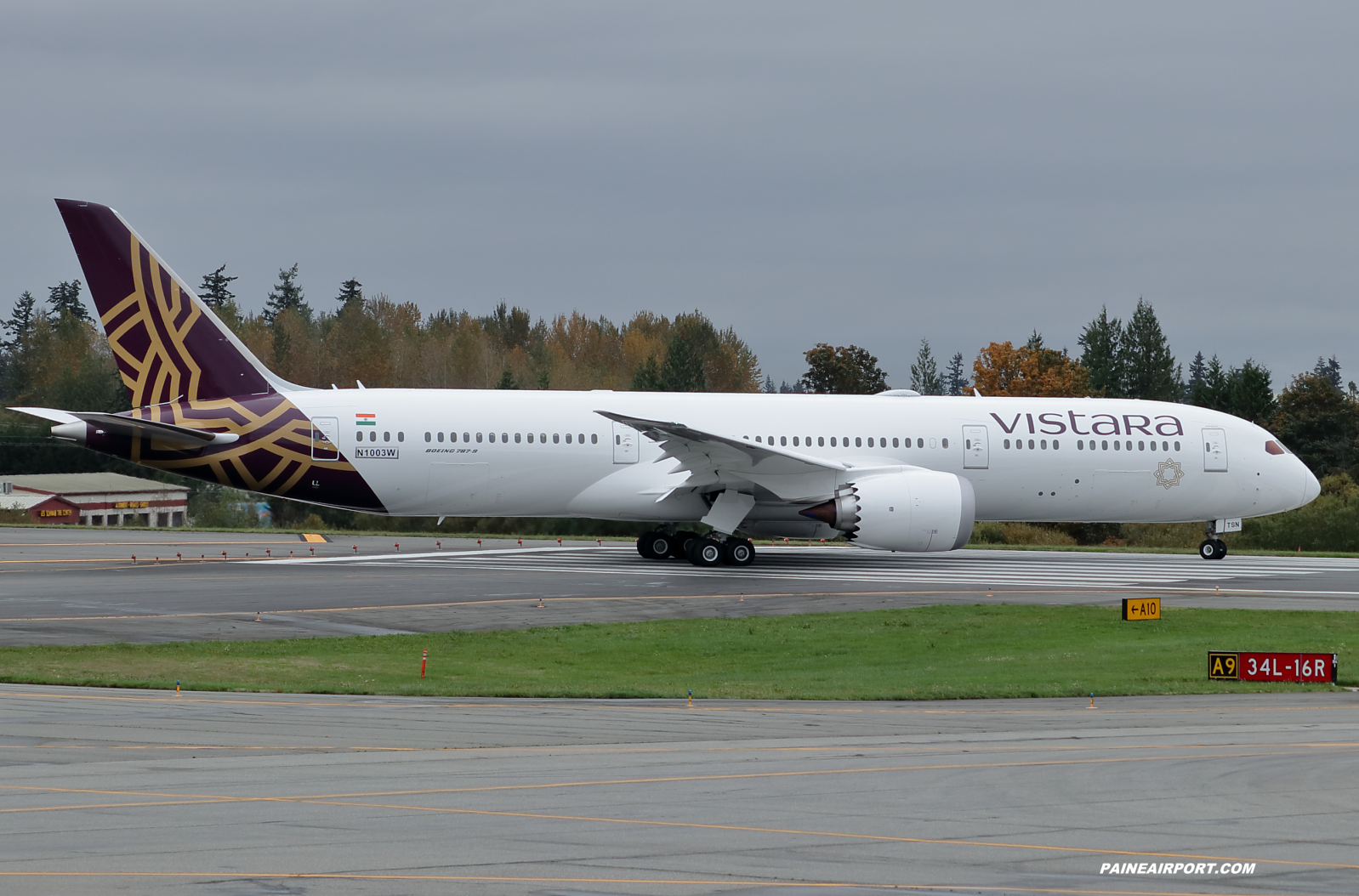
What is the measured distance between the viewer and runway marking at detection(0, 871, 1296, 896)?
691cm

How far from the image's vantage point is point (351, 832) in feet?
26.5

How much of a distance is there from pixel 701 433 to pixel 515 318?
8966 centimetres

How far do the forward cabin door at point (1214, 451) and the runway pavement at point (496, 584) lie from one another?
2366 millimetres

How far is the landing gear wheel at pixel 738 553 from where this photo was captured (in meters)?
29.4

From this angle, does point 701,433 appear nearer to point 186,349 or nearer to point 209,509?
point 186,349

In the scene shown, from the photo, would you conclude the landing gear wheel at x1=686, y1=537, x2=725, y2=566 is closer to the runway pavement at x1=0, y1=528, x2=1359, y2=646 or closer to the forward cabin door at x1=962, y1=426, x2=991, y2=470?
the runway pavement at x1=0, y1=528, x2=1359, y2=646

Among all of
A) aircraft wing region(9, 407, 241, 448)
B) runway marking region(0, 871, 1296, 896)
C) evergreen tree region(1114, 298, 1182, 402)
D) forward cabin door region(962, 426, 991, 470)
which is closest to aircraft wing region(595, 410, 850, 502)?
forward cabin door region(962, 426, 991, 470)

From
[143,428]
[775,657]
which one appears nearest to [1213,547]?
[775,657]

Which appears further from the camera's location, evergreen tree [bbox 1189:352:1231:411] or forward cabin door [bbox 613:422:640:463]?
evergreen tree [bbox 1189:352:1231:411]

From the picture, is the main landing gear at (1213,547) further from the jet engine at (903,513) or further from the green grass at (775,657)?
the green grass at (775,657)

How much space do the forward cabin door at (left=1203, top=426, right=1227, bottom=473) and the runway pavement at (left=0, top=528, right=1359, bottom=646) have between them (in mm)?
2366

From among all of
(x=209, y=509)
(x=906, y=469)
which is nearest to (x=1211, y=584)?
(x=906, y=469)

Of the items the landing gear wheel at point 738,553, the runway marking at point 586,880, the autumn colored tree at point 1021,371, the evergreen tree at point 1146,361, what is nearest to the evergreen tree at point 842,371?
the autumn colored tree at point 1021,371

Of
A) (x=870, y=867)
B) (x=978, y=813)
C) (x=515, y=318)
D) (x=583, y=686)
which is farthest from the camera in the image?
(x=515, y=318)
